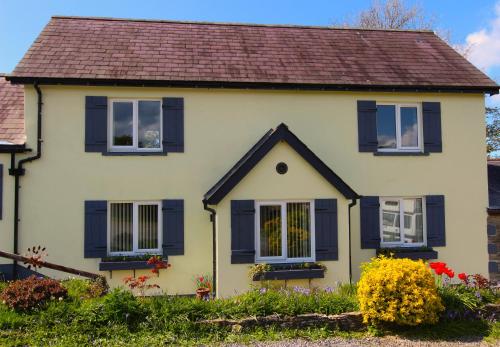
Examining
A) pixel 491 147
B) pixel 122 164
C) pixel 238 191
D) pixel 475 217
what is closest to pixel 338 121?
pixel 238 191

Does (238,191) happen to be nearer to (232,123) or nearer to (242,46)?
(232,123)

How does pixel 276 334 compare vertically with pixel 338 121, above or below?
below

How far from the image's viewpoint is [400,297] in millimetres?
6855

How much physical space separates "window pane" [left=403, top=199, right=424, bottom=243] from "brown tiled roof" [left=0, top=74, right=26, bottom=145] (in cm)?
989

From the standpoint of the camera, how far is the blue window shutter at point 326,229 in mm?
9477

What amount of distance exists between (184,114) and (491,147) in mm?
21075

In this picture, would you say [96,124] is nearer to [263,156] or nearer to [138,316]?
[263,156]

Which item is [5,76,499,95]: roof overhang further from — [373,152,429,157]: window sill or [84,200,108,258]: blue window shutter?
[84,200,108,258]: blue window shutter

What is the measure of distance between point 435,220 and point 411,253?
1.19 m

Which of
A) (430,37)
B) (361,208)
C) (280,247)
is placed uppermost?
(430,37)

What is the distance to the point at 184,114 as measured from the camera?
33.6 feet

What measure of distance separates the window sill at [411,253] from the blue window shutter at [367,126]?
8.66ft

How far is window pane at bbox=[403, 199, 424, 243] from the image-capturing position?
10922 millimetres

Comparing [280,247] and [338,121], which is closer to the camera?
[280,247]
